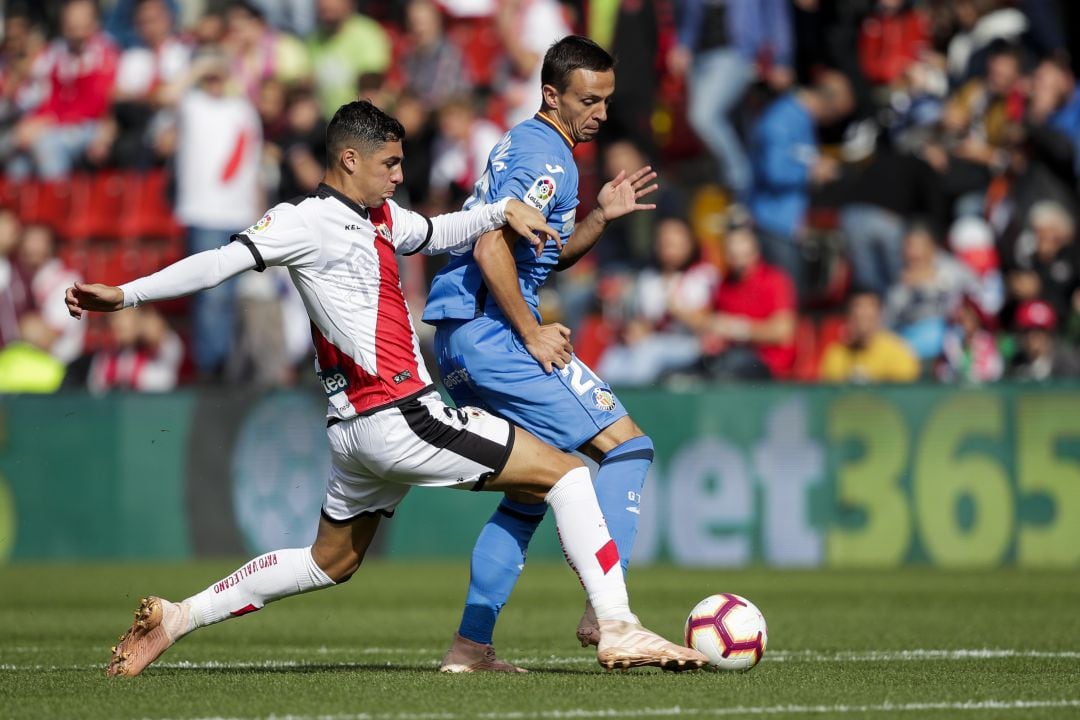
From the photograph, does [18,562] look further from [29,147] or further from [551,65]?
[551,65]

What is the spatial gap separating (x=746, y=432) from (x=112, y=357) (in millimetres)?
6096

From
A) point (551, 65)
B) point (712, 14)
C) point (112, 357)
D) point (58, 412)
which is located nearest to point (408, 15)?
point (712, 14)

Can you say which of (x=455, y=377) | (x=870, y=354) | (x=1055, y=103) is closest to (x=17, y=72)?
(x=870, y=354)

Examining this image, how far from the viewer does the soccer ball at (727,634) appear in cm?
718

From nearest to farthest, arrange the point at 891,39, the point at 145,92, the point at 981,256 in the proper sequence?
the point at 981,256 < the point at 891,39 < the point at 145,92

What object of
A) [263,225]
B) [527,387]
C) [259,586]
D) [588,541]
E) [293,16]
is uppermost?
[293,16]

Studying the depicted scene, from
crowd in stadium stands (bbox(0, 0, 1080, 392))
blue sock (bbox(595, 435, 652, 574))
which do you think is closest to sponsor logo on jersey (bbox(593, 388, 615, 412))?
blue sock (bbox(595, 435, 652, 574))

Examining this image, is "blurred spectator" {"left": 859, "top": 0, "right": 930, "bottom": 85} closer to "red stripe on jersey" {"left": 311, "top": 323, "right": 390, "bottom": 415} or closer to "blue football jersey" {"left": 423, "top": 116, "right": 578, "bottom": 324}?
"blue football jersey" {"left": 423, "top": 116, "right": 578, "bottom": 324}

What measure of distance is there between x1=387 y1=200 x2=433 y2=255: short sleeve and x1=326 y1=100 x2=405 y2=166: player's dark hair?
1.10 feet

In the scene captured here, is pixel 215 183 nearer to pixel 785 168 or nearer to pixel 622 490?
pixel 785 168

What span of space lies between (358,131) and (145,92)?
13654 millimetres

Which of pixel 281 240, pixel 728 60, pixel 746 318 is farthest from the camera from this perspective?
pixel 728 60

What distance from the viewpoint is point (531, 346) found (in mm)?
7348

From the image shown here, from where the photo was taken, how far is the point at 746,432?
1473 cm
